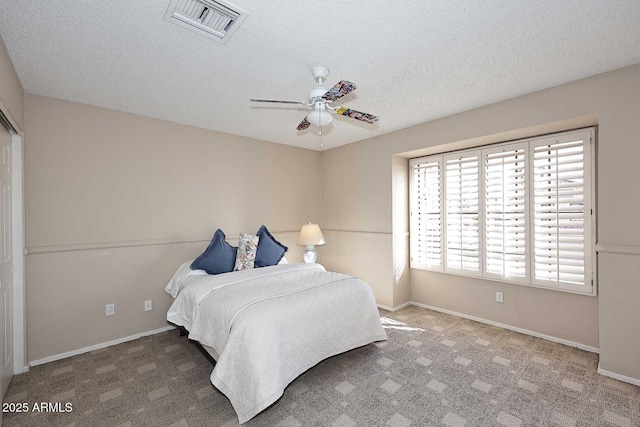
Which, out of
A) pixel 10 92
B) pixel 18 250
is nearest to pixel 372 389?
pixel 18 250

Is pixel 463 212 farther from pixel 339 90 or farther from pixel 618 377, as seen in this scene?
pixel 339 90

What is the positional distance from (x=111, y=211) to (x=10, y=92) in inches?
53.5

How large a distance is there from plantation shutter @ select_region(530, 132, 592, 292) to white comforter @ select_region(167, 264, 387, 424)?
2.01 m

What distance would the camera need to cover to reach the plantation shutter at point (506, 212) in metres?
3.42

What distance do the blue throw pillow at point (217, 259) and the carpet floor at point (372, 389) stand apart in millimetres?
857

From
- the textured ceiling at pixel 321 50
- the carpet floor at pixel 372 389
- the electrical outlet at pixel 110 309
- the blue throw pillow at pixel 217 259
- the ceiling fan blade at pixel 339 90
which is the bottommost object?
the carpet floor at pixel 372 389

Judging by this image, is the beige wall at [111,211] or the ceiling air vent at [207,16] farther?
the beige wall at [111,211]

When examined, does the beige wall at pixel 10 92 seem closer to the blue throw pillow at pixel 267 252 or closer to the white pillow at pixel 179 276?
the white pillow at pixel 179 276

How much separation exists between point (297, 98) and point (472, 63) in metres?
1.61

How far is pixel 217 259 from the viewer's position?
353cm

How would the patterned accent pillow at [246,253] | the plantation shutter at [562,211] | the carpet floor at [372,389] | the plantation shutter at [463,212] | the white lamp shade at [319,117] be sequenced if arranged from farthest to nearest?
the plantation shutter at [463,212] < the patterned accent pillow at [246,253] < the plantation shutter at [562,211] < the white lamp shade at [319,117] < the carpet floor at [372,389]

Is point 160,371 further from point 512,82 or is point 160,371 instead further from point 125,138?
point 512,82

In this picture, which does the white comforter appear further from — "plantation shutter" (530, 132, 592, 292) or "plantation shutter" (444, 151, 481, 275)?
"plantation shutter" (530, 132, 592, 292)

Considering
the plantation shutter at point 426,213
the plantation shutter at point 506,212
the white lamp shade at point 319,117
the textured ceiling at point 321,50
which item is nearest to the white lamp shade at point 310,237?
the plantation shutter at point 426,213
